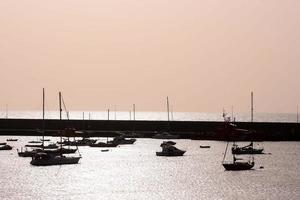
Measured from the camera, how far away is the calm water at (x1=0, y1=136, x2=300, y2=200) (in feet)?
292

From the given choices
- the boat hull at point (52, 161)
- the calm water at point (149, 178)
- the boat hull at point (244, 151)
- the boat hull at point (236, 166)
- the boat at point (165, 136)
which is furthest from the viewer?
the boat at point (165, 136)

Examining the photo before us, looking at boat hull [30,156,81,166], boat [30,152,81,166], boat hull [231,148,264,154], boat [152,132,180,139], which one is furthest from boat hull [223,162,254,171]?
boat [152,132,180,139]

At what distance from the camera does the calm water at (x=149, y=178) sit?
89.0 metres

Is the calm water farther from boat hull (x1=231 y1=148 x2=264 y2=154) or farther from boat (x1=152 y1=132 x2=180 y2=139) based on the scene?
boat (x1=152 y1=132 x2=180 y2=139)

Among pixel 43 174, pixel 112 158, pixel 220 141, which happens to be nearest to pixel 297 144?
pixel 220 141

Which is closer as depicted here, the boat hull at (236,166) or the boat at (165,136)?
the boat hull at (236,166)

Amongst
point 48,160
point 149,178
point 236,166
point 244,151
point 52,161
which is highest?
point 244,151

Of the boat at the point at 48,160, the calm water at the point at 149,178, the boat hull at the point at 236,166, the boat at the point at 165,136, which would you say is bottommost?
the calm water at the point at 149,178

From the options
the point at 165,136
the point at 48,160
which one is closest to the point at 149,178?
the point at 48,160

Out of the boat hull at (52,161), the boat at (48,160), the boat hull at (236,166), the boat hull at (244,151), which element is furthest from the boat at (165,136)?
the boat hull at (236,166)

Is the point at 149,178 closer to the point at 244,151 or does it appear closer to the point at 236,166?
Result: the point at 236,166

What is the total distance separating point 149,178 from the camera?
10706cm

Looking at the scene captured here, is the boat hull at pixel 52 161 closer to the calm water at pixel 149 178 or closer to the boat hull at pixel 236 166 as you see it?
the calm water at pixel 149 178

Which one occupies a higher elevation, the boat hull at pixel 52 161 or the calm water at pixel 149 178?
the boat hull at pixel 52 161
